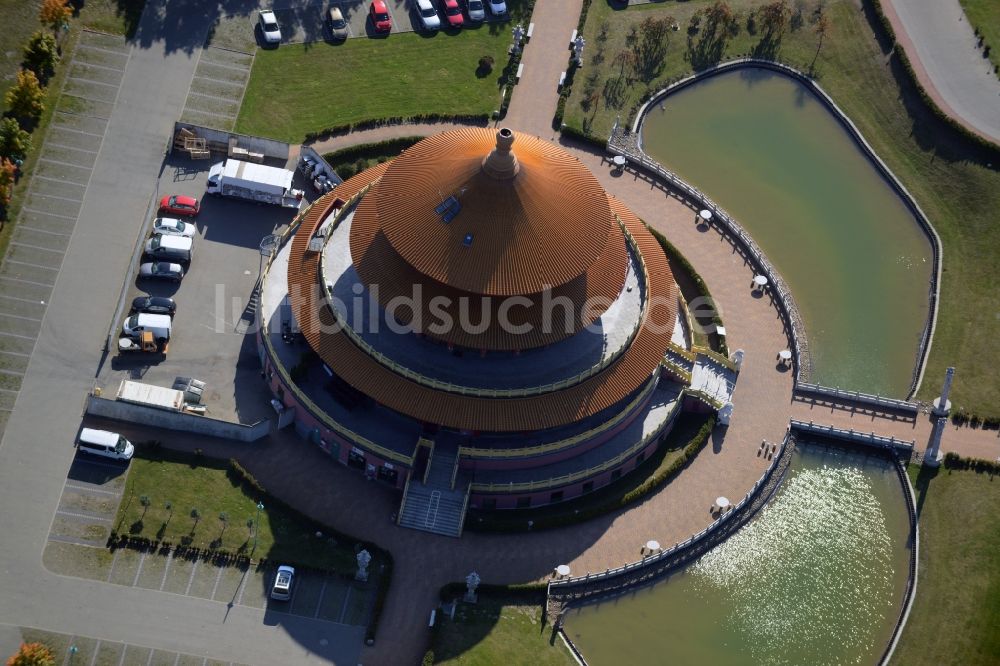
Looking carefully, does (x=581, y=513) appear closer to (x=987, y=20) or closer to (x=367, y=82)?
(x=367, y=82)

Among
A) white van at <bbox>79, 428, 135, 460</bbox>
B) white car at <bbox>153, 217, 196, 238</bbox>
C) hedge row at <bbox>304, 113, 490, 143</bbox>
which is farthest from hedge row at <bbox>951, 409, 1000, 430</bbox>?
white van at <bbox>79, 428, 135, 460</bbox>

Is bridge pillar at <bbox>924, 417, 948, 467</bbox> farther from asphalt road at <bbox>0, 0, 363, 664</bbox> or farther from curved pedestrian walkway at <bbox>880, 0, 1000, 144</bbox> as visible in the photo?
asphalt road at <bbox>0, 0, 363, 664</bbox>

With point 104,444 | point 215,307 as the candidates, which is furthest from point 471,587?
point 215,307

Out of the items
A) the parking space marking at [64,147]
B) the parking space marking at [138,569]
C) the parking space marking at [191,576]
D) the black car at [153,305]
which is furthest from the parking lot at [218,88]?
the parking space marking at [191,576]

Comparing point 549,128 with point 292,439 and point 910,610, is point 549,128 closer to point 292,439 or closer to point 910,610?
point 292,439

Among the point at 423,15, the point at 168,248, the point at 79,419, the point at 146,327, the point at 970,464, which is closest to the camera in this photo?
the point at 79,419

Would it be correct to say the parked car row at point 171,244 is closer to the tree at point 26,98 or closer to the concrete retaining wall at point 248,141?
the concrete retaining wall at point 248,141
